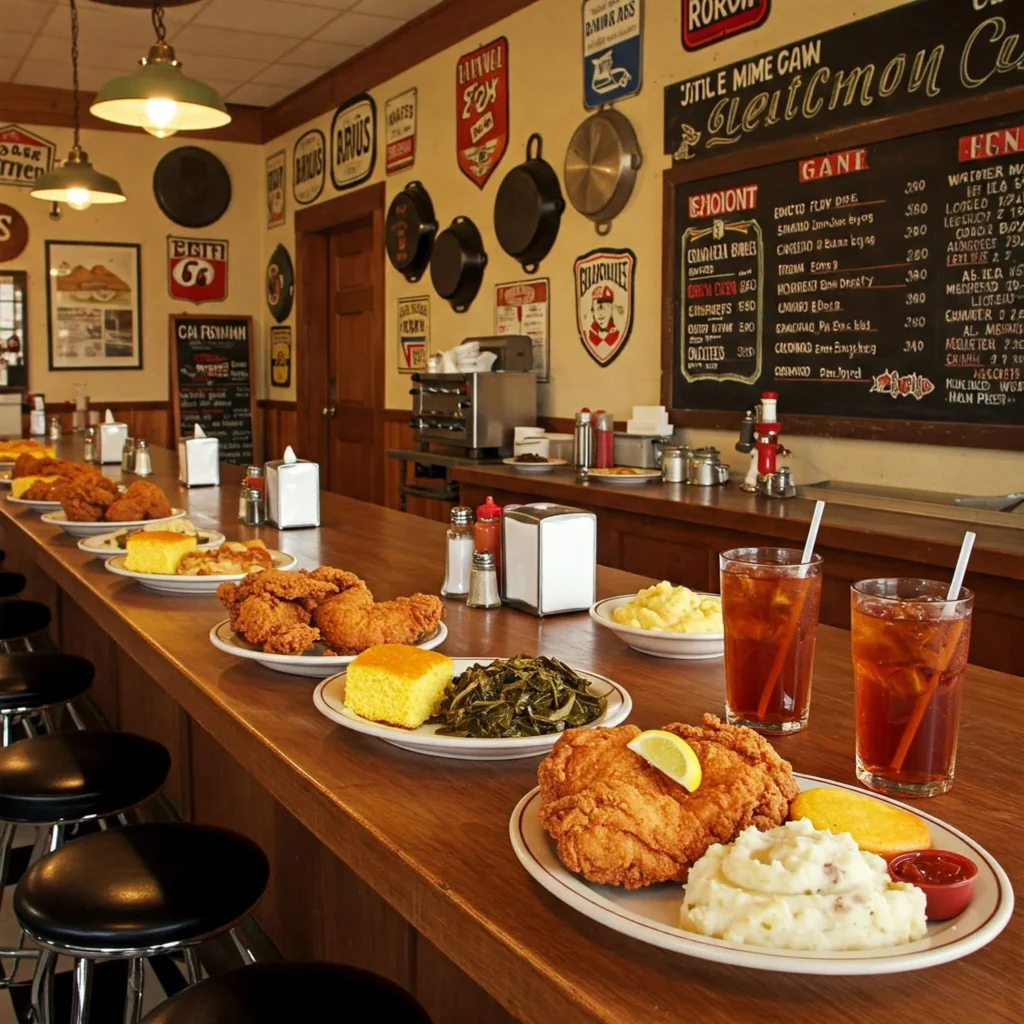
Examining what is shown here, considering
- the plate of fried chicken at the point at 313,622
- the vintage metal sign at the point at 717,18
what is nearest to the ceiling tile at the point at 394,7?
the vintage metal sign at the point at 717,18

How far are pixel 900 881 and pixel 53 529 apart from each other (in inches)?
98.6

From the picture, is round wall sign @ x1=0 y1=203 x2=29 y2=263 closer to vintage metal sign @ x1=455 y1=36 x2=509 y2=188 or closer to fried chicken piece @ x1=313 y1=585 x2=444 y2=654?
vintage metal sign @ x1=455 y1=36 x2=509 y2=188

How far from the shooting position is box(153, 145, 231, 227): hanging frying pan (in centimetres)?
870

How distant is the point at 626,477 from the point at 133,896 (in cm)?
299

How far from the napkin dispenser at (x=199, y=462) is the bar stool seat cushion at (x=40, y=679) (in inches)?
43.1

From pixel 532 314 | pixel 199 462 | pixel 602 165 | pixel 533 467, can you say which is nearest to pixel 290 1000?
pixel 199 462

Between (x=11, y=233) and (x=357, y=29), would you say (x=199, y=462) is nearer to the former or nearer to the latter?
(x=357, y=29)

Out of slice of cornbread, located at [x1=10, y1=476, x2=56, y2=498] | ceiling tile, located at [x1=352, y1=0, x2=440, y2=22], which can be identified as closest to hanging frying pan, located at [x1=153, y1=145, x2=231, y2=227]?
ceiling tile, located at [x1=352, y1=0, x2=440, y2=22]

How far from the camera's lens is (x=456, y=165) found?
249 inches

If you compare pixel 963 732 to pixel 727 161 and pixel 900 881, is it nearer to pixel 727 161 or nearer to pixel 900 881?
pixel 900 881

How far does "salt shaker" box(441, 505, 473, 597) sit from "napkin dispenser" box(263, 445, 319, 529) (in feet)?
3.09

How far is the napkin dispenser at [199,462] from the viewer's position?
3.80 meters

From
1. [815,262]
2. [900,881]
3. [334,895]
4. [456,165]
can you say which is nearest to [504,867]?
[900,881]

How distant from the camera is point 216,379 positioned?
353 inches
